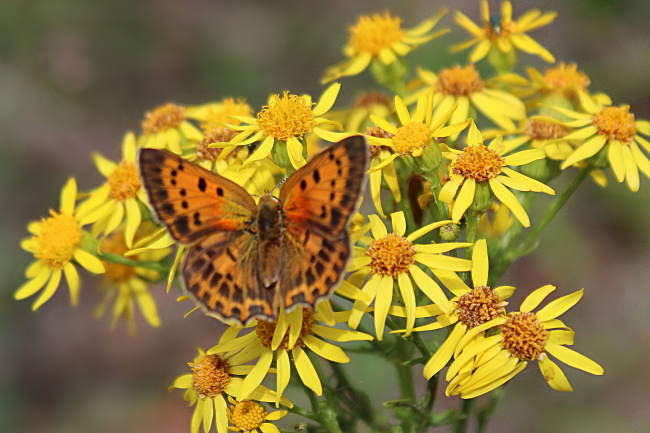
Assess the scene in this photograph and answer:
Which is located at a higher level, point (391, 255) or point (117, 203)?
point (117, 203)

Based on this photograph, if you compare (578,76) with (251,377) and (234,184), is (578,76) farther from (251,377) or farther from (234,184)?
(251,377)

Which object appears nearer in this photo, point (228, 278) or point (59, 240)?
point (228, 278)

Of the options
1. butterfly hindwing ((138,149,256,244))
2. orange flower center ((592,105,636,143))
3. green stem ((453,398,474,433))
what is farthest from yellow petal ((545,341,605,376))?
butterfly hindwing ((138,149,256,244))

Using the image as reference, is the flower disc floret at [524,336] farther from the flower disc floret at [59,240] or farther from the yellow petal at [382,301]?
the flower disc floret at [59,240]

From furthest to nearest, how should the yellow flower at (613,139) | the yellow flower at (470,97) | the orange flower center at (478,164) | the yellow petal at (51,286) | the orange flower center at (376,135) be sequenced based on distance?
the yellow flower at (470,97) → the yellow petal at (51,286) → the yellow flower at (613,139) → the orange flower center at (376,135) → the orange flower center at (478,164)

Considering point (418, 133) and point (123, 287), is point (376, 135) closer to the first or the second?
A: point (418, 133)

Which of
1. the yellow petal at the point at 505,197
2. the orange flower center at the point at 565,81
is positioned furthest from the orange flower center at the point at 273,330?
the orange flower center at the point at 565,81

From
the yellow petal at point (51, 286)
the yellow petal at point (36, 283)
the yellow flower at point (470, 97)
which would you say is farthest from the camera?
the yellow flower at point (470, 97)

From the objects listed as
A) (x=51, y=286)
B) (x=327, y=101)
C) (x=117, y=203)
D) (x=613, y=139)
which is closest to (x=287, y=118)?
(x=327, y=101)
